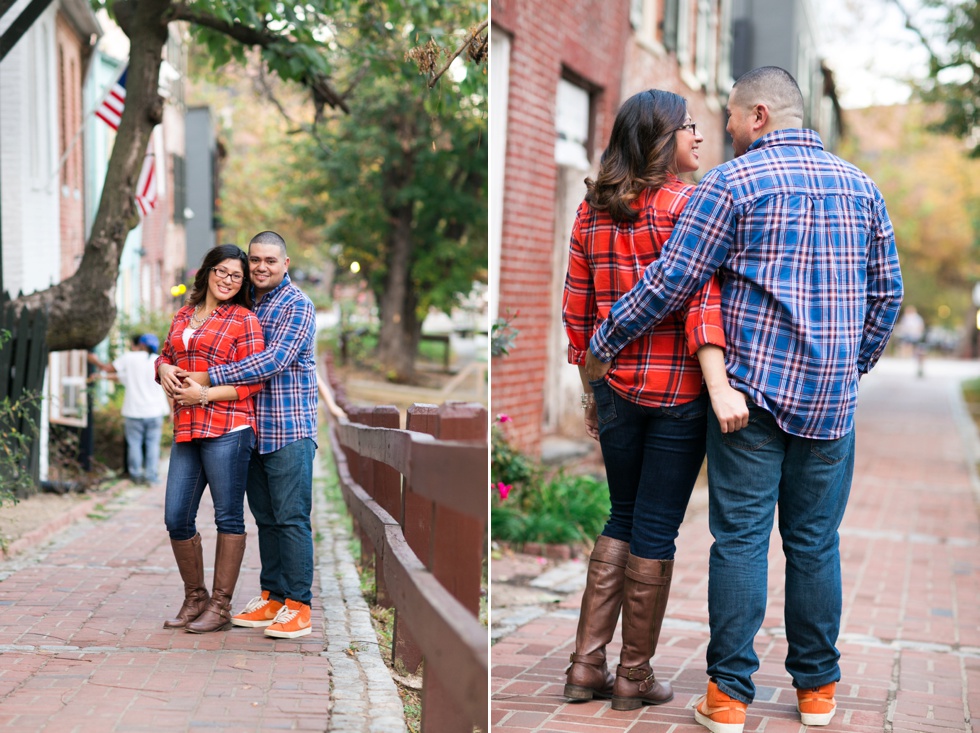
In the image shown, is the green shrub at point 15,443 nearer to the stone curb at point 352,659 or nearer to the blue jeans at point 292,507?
the stone curb at point 352,659

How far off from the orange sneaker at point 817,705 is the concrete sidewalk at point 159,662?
1328 mm

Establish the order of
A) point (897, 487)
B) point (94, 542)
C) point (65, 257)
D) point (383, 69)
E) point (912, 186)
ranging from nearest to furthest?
1. point (94, 542)
2. point (383, 69)
3. point (897, 487)
4. point (65, 257)
5. point (912, 186)

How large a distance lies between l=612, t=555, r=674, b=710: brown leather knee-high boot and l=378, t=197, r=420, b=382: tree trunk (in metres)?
22.5

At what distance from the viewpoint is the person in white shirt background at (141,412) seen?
11461 millimetres

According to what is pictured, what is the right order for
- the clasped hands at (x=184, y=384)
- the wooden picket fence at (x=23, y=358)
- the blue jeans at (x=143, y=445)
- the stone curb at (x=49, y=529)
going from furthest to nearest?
the blue jeans at (x=143, y=445) → the wooden picket fence at (x=23, y=358) → the stone curb at (x=49, y=529) → the clasped hands at (x=184, y=384)

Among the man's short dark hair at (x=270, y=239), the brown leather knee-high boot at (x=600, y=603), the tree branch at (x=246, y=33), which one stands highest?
the tree branch at (x=246, y=33)

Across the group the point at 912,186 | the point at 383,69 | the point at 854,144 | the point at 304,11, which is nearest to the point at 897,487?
the point at 383,69

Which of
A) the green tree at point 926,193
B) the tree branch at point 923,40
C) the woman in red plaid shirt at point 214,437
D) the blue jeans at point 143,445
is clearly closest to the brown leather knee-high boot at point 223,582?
the woman in red plaid shirt at point 214,437

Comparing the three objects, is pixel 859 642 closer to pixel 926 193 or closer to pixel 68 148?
pixel 68 148

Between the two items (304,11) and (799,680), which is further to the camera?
(304,11)

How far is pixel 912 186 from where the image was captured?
4703 centimetres

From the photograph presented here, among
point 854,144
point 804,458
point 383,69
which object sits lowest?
point 804,458

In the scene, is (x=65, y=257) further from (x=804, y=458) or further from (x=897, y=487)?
→ (x=804, y=458)

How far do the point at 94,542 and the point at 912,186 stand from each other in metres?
44.4
